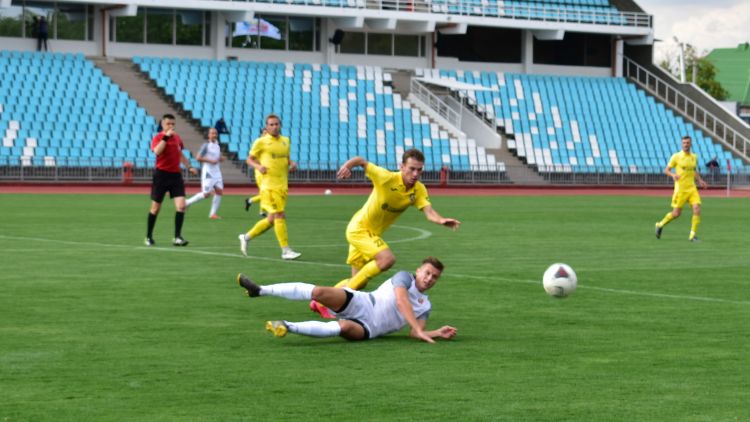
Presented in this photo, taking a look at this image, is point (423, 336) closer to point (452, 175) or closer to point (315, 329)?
point (315, 329)

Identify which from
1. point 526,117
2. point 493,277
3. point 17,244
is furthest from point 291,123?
point 493,277

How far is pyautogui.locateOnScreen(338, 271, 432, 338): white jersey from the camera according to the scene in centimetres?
1173

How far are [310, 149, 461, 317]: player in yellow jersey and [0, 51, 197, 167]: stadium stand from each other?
36.1m

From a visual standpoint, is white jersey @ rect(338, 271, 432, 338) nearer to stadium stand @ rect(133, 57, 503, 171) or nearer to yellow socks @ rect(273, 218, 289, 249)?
yellow socks @ rect(273, 218, 289, 249)

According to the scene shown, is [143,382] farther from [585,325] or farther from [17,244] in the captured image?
[17,244]

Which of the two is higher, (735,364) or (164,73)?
(164,73)

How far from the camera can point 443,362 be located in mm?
10680

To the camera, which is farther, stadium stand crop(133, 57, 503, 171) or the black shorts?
stadium stand crop(133, 57, 503, 171)

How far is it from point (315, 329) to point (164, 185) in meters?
11.6

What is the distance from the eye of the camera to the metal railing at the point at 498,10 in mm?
64438

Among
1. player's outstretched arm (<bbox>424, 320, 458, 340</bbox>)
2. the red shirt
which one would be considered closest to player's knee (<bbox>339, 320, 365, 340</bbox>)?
player's outstretched arm (<bbox>424, 320, 458, 340</bbox>)

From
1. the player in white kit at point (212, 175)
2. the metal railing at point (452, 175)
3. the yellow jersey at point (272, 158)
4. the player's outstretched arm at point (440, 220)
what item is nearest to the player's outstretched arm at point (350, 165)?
the player's outstretched arm at point (440, 220)

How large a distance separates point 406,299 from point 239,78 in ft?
162

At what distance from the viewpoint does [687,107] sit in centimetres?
7050
